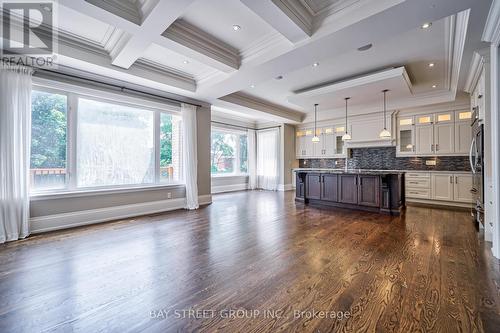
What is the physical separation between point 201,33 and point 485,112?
4.29 metres

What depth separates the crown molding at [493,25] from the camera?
7.47 feet

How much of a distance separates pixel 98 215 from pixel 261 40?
14.3 ft

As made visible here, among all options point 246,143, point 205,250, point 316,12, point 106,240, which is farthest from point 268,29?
point 246,143

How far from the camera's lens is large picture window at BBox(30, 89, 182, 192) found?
3.82 m

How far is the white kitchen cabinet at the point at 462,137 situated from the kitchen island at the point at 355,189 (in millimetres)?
1855

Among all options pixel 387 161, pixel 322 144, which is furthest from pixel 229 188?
pixel 387 161

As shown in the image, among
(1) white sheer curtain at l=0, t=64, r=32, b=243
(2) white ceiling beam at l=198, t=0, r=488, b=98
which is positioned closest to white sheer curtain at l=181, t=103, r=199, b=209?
(2) white ceiling beam at l=198, t=0, r=488, b=98

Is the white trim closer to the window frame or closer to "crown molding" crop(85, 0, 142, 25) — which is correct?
"crown molding" crop(85, 0, 142, 25)

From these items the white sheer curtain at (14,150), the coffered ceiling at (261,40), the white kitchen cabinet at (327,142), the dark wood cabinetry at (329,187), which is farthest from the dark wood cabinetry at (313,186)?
the white sheer curtain at (14,150)

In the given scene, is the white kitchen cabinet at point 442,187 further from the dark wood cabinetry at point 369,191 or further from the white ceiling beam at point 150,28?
the white ceiling beam at point 150,28

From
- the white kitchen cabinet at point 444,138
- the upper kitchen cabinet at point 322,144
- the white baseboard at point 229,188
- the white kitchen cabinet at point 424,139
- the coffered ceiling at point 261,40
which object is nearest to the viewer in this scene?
the coffered ceiling at point 261,40

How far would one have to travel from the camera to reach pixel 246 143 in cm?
959

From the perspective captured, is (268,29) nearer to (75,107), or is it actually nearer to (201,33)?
(201,33)

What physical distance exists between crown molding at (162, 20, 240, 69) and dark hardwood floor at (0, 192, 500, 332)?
114 inches
